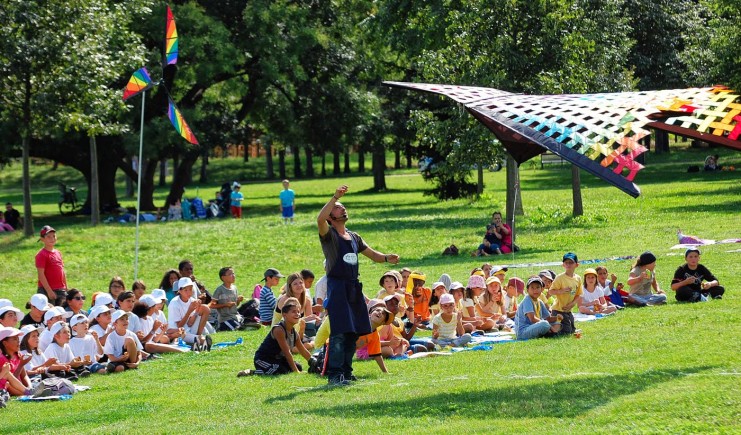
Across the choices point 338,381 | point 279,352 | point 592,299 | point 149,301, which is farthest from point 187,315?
point 592,299

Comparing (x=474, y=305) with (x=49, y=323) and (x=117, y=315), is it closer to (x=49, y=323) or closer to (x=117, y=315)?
(x=117, y=315)

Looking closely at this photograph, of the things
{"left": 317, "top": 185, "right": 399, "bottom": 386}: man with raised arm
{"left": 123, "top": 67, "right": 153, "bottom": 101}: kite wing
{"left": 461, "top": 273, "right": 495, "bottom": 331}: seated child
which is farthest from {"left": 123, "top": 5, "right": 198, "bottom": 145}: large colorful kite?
{"left": 317, "top": 185, "right": 399, "bottom": 386}: man with raised arm

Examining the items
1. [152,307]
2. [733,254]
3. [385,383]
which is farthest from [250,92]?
[385,383]

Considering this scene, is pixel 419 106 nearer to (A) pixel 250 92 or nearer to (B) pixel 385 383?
(A) pixel 250 92

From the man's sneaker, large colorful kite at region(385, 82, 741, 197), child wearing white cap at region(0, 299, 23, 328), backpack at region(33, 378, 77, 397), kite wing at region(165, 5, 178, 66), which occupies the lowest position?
backpack at region(33, 378, 77, 397)

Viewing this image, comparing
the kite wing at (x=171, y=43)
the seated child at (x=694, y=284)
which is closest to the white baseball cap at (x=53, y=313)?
the seated child at (x=694, y=284)

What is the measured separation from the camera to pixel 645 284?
16.4 meters

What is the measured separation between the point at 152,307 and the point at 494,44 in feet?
42.5

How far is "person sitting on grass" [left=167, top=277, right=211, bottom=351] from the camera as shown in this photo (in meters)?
15.7

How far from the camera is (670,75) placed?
5416 cm

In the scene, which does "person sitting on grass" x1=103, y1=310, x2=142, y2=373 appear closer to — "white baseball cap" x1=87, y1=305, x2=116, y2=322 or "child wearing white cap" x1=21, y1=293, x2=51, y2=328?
"white baseball cap" x1=87, y1=305, x2=116, y2=322

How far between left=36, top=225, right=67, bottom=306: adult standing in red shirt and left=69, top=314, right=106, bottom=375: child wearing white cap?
3.79 meters

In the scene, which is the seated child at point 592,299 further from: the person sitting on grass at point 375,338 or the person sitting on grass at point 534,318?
the person sitting on grass at point 375,338

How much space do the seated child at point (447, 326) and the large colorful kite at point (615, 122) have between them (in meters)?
2.84
